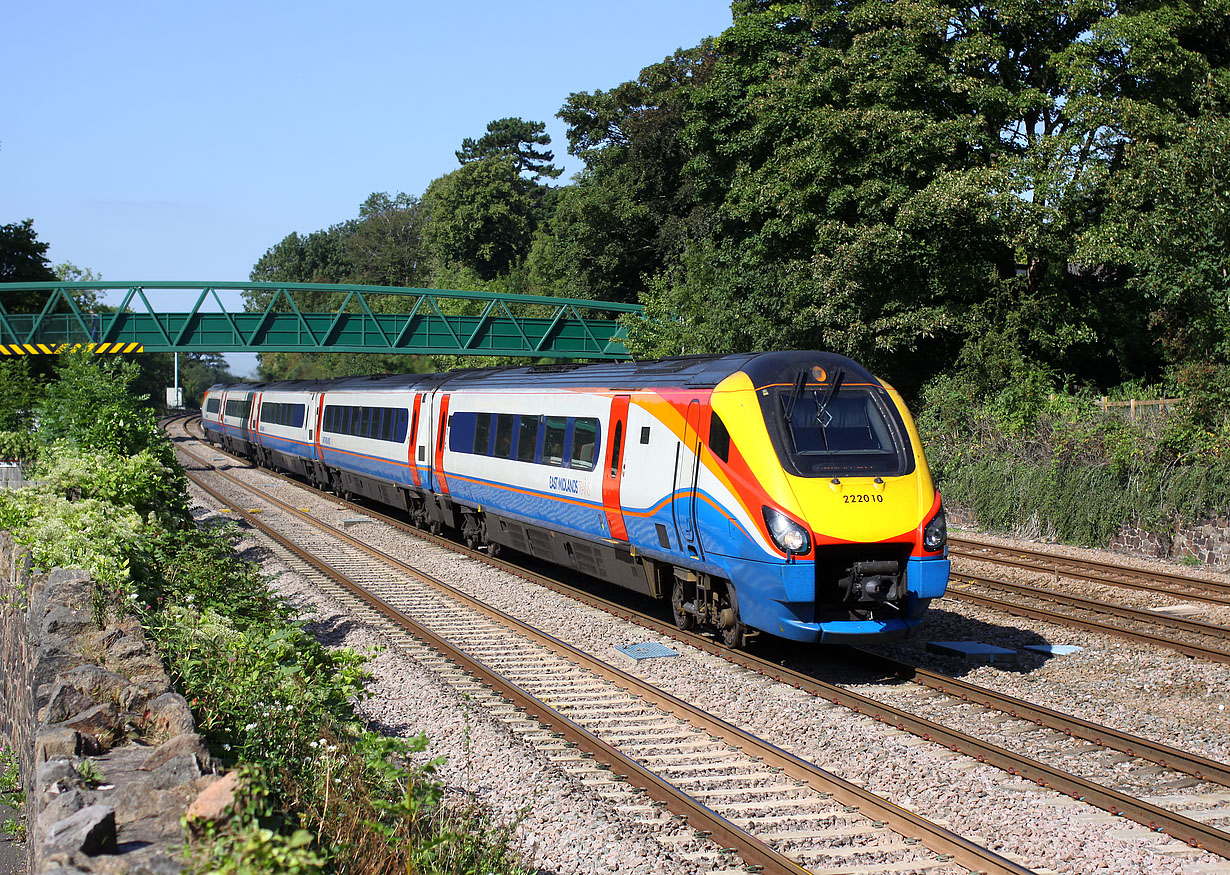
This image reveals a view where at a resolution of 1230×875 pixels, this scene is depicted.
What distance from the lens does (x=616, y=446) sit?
1200 centimetres

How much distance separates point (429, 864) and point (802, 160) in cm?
2158

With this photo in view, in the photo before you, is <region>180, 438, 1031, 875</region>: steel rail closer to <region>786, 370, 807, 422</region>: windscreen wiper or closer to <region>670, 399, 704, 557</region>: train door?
<region>670, 399, 704, 557</region>: train door

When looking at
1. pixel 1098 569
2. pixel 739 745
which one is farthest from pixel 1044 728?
pixel 1098 569

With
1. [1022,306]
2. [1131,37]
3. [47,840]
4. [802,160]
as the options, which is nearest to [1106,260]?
[1022,306]

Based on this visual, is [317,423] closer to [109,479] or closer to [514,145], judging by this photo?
[109,479]

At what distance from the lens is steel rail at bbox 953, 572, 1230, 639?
11.4m

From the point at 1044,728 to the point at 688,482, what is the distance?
3.92 meters

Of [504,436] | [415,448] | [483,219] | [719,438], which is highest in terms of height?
[483,219]

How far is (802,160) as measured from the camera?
24.0m

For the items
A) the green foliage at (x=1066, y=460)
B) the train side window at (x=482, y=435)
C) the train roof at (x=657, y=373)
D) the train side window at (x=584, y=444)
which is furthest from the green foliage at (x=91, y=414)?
the green foliage at (x=1066, y=460)

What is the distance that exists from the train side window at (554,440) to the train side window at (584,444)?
0.35 meters

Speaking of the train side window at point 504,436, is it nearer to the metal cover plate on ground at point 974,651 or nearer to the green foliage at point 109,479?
the green foliage at point 109,479

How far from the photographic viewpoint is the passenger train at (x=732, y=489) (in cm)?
905

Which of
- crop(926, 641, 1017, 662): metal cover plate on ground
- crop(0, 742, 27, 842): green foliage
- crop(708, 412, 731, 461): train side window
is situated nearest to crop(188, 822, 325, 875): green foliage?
crop(0, 742, 27, 842): green foliage
